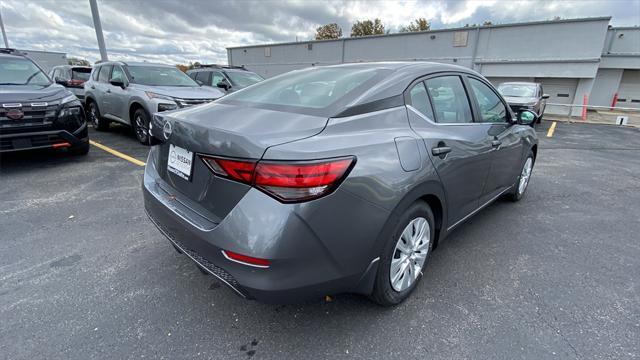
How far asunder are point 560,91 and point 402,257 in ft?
73.4

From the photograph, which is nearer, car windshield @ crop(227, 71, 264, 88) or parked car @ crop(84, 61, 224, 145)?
parked car @ crop(84, 61, 224, 145)

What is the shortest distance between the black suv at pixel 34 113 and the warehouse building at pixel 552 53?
21.4 meters

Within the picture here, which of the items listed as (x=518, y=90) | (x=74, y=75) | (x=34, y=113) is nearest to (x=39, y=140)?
(x=34, y=113)

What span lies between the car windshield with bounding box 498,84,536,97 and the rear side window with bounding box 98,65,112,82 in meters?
12.9

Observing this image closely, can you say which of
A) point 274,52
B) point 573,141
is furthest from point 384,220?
point 274,52

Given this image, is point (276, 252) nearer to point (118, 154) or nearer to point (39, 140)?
point (39, 140)

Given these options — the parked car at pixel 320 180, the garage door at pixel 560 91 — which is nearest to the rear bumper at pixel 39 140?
the parked car at pixel 320 180

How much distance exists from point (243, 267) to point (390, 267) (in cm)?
A: 93

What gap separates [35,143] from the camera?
469 centimetres

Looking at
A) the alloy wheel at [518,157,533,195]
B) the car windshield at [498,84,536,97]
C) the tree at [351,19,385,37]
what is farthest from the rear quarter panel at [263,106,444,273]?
the tree at [351,19,385,37]

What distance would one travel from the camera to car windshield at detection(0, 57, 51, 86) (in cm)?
531

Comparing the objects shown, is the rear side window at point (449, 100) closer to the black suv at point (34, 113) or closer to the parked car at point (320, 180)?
the parked car at point (320, 180)

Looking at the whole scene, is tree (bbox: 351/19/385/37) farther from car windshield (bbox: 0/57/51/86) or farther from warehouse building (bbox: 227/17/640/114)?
car windshield (bbox: 0/57/51/86)

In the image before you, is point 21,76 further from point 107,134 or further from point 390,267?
point 390,267
